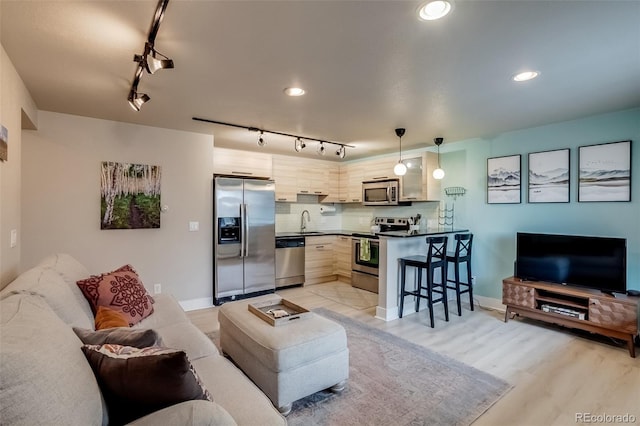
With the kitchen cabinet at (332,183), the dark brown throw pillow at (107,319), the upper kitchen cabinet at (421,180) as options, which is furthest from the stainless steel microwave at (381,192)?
the dark brown throw pillow at (107,319)

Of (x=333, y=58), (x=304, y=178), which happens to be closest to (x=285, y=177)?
(x=304, y=178)

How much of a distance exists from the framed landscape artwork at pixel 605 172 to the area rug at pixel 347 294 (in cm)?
285

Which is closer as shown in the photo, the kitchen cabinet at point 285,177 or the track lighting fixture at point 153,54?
the track lighting fixture at point 153,54

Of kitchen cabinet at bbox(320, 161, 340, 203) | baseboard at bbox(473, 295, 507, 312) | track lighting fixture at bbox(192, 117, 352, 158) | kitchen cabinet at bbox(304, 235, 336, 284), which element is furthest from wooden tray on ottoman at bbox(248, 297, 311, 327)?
kitchen cabinet at bbox(320, 161, 340, 203)

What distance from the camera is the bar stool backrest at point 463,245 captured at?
3926 millimetres

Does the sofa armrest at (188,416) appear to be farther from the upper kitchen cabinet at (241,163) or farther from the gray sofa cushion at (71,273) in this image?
the upper kitchen cabinet at (241,163)

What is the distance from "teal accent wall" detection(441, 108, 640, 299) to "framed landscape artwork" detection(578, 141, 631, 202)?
2.2 inches

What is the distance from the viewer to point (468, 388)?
234cm

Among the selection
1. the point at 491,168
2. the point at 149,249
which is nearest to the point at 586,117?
the point at 491,168

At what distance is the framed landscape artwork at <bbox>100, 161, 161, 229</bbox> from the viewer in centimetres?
359

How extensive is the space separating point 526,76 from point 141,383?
2.99 meters

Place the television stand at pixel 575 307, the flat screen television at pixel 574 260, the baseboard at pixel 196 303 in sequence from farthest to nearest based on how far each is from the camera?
the baseboard at pixel 196 303 < the flat screen television at pixel 574 260 < the television stand at pixel 575 307

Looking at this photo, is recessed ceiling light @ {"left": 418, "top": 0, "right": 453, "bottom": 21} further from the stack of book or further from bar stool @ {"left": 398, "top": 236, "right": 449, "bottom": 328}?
the stack of book

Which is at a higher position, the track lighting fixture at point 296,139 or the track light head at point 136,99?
the track lighting fixture at point 296,139
